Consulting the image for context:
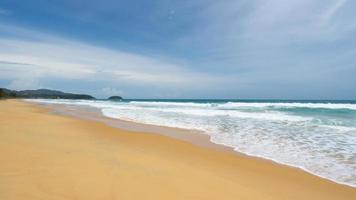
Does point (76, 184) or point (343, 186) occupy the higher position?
point (76, 184)

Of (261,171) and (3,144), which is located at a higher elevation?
(3,144)

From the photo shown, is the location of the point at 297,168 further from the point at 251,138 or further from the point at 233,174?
the point at 251,138

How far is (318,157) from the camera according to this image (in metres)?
6.02

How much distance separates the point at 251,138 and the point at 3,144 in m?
7.02

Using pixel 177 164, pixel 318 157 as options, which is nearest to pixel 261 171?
pixel 177 164

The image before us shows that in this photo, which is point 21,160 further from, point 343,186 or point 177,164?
point 343,186

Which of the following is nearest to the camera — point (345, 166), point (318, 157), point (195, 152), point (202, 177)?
point (202, 177)

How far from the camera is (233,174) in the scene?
4.55 metres

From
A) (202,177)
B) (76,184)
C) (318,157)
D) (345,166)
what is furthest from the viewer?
(318,157)

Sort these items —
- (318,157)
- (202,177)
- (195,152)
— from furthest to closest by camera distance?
(195,152)
(318,157)
(202,177)

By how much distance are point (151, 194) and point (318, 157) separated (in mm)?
4606

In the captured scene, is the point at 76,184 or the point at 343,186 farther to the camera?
the point at 343,186

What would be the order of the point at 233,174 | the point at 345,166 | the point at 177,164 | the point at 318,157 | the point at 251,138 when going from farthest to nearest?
the point at 251,138, the point at 318,157, the point at 345,166, the point at 177,164, the point at 233,174

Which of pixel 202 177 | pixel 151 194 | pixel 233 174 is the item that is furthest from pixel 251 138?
pixel 151 194
